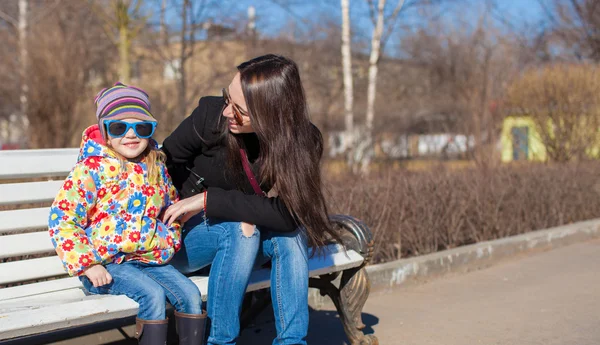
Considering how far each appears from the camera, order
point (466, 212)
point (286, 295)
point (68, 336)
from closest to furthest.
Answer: point (286, 295) < point (68, 336) < point (466, 212)

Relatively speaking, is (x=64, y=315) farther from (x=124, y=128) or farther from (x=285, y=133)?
(x=285, y=133)

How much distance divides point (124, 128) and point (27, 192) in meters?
0.59

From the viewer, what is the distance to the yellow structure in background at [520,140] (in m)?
10.9

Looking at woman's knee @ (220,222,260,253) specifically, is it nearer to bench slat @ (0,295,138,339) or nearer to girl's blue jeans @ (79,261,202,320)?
girl's blue jeans @ (79,261,202,320)

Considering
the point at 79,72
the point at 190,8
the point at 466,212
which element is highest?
the point at 190,8

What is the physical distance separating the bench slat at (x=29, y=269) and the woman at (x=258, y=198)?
0.56 m

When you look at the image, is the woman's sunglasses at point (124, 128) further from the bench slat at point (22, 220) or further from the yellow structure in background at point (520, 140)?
the yellow structure in background at point (520, 140)

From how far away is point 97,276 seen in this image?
2.70 m

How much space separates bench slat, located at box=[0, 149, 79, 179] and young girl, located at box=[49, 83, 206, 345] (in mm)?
383

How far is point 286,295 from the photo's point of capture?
9.61 ft

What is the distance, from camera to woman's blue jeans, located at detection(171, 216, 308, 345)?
2855mm

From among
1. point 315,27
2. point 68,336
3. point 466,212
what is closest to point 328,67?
point 315,27

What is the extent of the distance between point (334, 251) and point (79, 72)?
905 cm

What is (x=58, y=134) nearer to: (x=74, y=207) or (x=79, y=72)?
(x=79, y=72)
